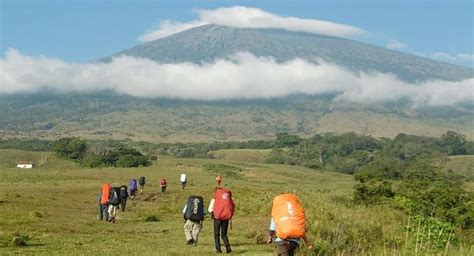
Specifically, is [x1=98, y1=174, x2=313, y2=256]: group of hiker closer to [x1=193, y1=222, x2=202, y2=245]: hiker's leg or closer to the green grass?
[x1=193, y1=222, x2=202, y2=245]: hiker's leg

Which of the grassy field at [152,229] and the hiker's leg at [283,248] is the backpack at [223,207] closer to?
the grassy field at [152,229]

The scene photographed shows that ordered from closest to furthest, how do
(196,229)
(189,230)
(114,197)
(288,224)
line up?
(288,224) → (196,229) → (189,230) → (114,197)

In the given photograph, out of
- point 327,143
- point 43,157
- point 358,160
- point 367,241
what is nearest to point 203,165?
point 43,157

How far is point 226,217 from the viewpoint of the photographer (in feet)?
49.5

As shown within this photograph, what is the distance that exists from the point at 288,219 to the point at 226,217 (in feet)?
19.7

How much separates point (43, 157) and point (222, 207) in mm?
78985

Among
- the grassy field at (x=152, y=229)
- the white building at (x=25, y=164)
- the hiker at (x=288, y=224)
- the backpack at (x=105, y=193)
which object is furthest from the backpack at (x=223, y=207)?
the white building at (x=25, y=164)

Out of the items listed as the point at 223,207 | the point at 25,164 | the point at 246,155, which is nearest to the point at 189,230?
the point at 223,207

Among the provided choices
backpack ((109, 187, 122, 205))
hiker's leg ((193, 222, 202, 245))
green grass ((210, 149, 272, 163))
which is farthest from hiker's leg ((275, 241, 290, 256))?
green grass ((210, 149, 272, 163))

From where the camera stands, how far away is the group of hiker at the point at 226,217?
9.23m

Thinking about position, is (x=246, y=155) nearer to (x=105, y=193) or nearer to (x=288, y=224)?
(x=105, y=193)

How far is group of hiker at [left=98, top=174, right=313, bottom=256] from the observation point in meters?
9.23

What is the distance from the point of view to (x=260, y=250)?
16781mm

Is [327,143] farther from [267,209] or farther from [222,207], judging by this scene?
[222,207]
